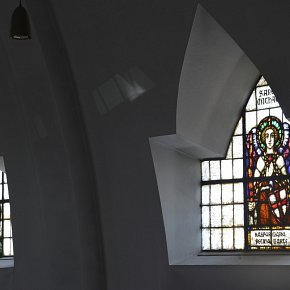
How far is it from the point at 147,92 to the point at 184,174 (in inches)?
63.1

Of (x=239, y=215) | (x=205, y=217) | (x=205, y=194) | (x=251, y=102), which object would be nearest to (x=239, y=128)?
(x=251, y=102)

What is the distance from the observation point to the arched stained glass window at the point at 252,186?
10000 mm

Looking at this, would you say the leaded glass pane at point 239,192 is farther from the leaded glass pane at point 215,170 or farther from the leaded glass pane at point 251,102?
the leaded glass pane at point 251,102

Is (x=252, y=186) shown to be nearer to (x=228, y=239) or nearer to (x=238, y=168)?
(x=238, y=168)

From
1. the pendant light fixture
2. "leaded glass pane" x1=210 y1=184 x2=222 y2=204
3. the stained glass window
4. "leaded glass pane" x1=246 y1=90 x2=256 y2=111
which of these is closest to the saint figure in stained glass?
"leaded glass pane" x1=246 y1=90 x2=256 y2=111

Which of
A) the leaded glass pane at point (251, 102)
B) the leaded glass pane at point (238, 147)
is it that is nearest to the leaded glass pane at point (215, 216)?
the leaded glass pane at point (238, 147)

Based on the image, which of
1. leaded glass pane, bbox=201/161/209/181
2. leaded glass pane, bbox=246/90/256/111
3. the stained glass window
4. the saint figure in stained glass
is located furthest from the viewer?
the stained glass window

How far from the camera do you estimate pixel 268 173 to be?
1014 cm

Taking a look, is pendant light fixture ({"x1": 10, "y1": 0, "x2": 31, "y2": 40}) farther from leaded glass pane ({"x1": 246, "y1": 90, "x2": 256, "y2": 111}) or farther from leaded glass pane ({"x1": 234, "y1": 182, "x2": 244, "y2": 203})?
leaded glass pane ({"x1": 234, "y1": 182, "x2": 244, "y2": 203})

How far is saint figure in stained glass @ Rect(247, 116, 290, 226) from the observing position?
9992 millimetres

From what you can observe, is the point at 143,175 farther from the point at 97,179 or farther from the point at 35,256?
the point at 35,256

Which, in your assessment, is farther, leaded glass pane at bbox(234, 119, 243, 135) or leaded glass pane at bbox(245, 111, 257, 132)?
leaded glass pane at bbox(234, 119, 243, 135)

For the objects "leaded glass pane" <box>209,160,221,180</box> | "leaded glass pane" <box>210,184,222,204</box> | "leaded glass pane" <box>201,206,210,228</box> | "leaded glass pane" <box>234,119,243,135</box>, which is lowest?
"leaded glass pane" <box>201,206,210,228</box>

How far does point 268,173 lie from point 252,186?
0.29m
